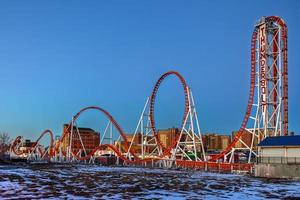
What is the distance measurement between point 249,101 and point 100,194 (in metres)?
30.5

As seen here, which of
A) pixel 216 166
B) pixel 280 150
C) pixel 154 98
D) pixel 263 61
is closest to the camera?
pixel 280 150

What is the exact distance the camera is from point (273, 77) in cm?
4619

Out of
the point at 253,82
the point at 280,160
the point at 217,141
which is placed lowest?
the point at 280,160

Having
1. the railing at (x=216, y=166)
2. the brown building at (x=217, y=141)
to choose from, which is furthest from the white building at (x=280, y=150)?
the brown building at (x=217, y=141)

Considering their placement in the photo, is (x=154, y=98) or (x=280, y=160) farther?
(x=154, y=98)

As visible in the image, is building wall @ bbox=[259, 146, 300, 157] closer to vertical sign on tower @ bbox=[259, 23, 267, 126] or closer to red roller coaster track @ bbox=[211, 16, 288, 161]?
red roller coaster track @ bbox=[211, 16, 288, 161]

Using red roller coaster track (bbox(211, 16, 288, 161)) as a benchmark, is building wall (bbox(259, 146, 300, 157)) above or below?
below

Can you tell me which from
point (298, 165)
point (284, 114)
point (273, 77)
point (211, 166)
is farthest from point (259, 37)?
point (298, 165)

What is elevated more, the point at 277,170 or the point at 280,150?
the point at 280,150

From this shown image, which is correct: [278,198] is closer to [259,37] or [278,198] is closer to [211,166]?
[211,166]

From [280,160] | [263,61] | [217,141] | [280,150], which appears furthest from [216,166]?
[217,141]

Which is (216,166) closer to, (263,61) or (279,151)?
(279,151)

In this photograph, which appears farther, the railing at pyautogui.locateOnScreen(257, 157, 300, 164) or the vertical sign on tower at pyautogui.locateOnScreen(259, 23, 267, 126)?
the vertical sign on tower at pyautogui.locateOnScreen(259, 23, 267, 126)

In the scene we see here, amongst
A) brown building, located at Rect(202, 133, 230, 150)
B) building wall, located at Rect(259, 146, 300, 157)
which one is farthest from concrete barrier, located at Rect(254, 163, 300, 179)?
brown building, located at Rect(202, 133, 230, 150)
